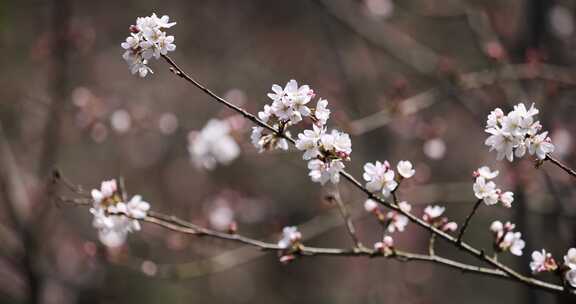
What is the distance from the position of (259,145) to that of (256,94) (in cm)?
559

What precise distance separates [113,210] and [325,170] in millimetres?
702

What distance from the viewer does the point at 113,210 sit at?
1866 mm

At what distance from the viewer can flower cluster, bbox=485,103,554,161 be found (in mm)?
1521

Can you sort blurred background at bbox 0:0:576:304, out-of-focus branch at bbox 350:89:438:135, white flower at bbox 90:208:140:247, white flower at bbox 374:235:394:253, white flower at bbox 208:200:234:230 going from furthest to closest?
1. white flower at bbox 208:200:234:230
2. blurred background at bbox 0:0:576:304
3. out-of-focus branch at bbox 350:89:438:135
4. white flower at bbox 90:208:140:247
5. white flower at bbox 374:235:394:253

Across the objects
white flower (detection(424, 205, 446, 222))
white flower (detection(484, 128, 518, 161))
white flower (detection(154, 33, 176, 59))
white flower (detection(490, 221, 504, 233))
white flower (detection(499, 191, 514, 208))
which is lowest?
white flower (detection(499, 191, 514, 208))

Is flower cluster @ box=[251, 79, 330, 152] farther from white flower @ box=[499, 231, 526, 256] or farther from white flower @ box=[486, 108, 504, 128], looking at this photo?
white flower @ box=[499, 231, 526, 256]

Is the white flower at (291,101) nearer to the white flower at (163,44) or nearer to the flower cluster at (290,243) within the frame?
the white flower at (163,44)

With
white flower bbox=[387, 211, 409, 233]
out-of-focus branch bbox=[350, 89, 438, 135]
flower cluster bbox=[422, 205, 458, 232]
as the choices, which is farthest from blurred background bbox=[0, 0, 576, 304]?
flower cluster bbox=[422, 205, 458, 232]

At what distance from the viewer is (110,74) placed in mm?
7973

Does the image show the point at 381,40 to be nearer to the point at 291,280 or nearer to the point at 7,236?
the point at 7,236

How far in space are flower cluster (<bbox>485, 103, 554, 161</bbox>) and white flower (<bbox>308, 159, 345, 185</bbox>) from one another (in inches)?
15.2

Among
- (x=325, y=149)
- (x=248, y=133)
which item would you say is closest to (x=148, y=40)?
(x=325, y=149)

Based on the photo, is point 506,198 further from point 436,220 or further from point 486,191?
point 436,220

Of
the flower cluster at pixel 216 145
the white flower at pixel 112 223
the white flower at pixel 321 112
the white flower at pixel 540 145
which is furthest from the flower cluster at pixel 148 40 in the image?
the flower cluster at pixel 216 145
